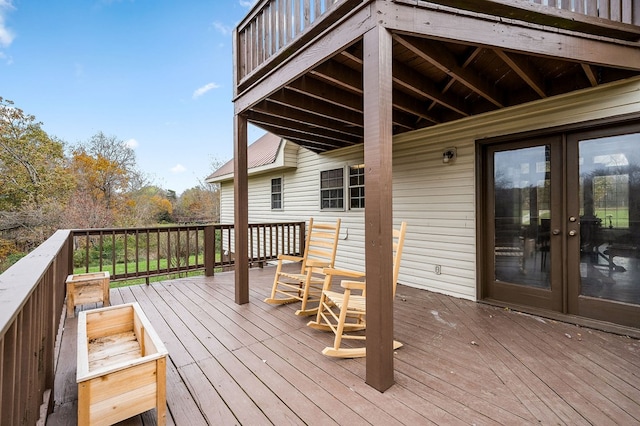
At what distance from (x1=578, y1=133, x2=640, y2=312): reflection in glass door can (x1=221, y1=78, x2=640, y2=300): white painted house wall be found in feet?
1.23

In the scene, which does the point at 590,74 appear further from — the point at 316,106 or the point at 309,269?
the point at 309,269

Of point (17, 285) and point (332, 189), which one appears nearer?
→ point (17, 285)

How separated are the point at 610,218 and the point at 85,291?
234 inches

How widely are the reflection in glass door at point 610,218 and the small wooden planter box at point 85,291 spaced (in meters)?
5.53

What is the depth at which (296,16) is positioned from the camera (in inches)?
109

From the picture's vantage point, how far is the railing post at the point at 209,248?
17.1 ft

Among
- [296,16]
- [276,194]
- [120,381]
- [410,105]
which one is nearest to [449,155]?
[410,105]

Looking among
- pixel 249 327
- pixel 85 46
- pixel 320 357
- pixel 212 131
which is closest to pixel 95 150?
pixel 85 46

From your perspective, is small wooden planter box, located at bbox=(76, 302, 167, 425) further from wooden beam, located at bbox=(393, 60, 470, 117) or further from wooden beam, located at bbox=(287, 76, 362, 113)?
wooden beam, located at bbox=(393, 60, 470, 117)

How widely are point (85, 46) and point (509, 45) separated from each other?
17824 millimetres

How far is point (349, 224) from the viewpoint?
579cm

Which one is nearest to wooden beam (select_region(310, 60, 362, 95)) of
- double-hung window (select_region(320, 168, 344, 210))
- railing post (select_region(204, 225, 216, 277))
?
double-hung window (select_region(320, 168, 344, 210))

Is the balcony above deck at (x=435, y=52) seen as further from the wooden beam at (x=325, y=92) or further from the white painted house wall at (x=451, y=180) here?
the white painted house wall at (x=451, y=180)

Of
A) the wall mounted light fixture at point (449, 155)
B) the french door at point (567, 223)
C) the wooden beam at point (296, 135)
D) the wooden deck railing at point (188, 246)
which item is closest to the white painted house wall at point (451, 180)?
the wall mounted light fixture at point (449, 155)
